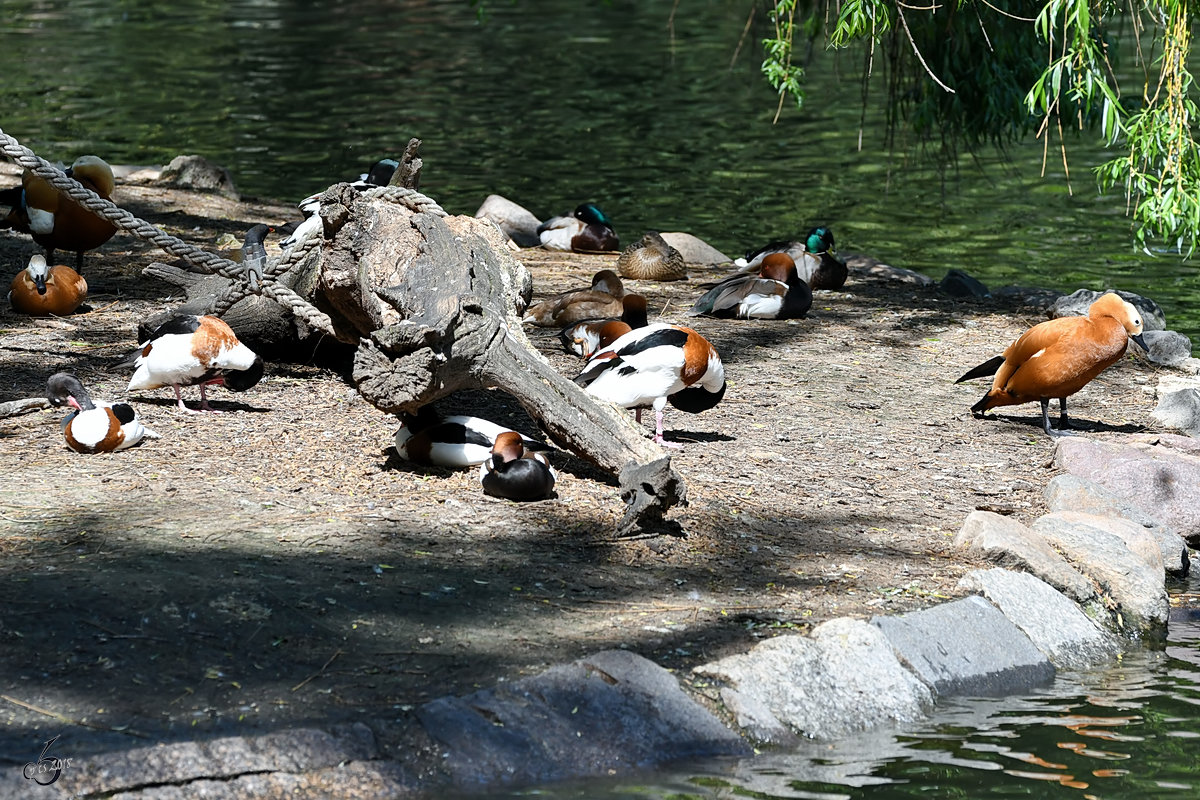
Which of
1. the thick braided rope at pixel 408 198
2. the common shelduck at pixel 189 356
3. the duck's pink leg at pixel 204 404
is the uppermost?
the thick braided rope at pixel 408 198

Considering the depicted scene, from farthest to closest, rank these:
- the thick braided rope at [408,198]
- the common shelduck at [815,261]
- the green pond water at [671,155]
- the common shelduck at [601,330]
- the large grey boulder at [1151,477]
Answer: the common shelduck at [815,261] < the common shelduck at [601,330] < the thick braided rope at [408,198] < the large grey boulder at [1151,477] < the green pond water at [671,155]

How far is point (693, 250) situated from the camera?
1173cm

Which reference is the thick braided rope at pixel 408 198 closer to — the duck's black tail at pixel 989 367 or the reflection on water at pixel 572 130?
the duck's black tail at pixel 989 367

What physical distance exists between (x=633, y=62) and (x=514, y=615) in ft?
65.5

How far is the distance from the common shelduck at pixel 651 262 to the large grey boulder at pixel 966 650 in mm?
6127

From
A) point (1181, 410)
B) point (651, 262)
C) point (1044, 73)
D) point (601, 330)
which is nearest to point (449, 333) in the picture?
point (601, 330)

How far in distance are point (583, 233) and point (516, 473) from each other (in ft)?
21.6

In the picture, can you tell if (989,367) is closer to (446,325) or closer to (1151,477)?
(1151,477)

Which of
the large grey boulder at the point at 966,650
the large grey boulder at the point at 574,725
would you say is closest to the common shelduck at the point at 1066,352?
the large grey boulder at the point at 966,650

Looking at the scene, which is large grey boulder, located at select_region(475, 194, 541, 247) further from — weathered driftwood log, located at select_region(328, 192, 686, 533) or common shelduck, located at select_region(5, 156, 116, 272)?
weathered driftwood log, located at select_region(328, 192, 686, 533)

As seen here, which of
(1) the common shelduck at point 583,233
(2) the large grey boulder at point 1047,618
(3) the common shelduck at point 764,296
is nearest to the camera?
(2) the large grey boulder at point 1047,618

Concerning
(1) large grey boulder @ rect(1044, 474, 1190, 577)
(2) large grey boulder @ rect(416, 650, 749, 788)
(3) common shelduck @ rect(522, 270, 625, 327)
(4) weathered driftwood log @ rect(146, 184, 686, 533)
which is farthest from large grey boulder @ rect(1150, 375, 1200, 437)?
(2) large grey boulder @ rect(416, 650, 749, 788)

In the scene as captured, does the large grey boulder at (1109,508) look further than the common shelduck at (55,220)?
No

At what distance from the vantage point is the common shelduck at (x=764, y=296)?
920cm
